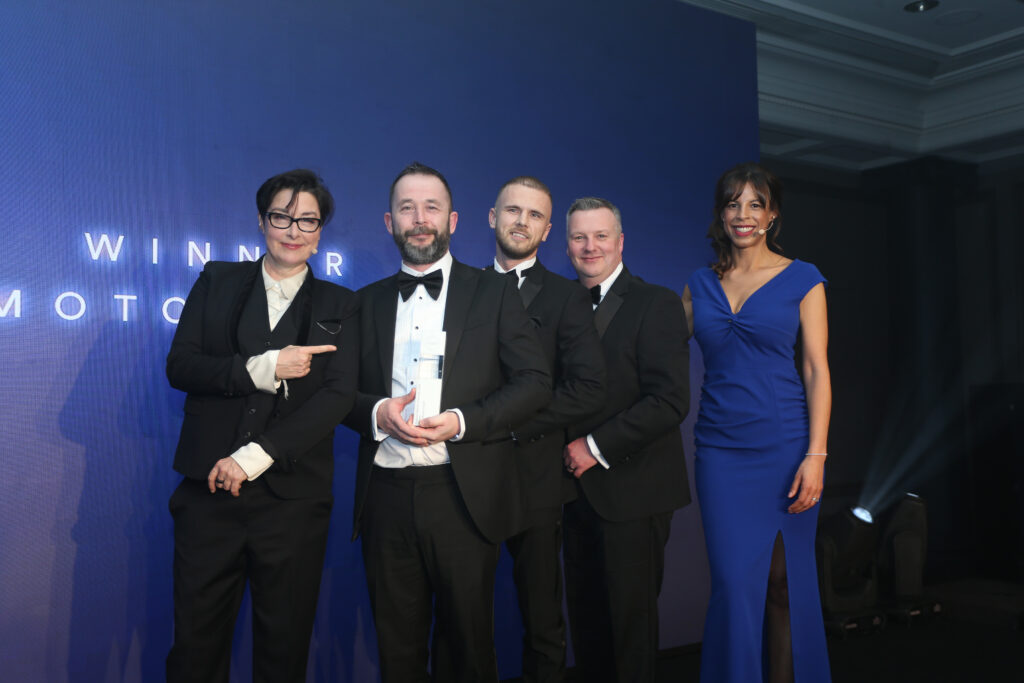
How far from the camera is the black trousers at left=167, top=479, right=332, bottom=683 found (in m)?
2.27

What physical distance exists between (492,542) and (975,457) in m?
5.67

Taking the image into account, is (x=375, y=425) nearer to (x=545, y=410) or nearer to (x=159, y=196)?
(x=545, y=410)

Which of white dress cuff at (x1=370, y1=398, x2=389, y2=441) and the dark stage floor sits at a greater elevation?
white dress cuff at (x1=370, y1=398, x2=389, y2=441)

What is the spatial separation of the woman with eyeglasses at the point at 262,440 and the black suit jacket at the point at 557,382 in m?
0.61

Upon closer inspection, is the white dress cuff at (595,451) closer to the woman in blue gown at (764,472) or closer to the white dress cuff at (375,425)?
the woman in blue gown at (764,472)

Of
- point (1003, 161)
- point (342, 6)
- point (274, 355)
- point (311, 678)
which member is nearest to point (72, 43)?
point (342, 6)

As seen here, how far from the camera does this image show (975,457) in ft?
21.1

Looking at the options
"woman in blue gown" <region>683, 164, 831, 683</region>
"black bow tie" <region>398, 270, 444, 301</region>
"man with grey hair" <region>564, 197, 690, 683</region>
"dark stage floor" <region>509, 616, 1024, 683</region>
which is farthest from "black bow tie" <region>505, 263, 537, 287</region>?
"dark stage floor" <region>509, 616, 1024, 683</region>

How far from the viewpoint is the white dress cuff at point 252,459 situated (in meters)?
2.19

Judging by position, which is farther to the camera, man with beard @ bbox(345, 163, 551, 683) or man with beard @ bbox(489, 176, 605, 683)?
man with beard @ bbox(489, 176, 605, 683)

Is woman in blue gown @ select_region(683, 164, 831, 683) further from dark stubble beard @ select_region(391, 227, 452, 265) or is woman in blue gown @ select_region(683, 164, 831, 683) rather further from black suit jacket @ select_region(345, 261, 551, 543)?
dark stubble beard @ select_region(391, 227, 452, 265)

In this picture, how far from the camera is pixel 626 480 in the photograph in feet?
8.70

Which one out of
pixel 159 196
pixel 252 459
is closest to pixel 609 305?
pixel 252 459

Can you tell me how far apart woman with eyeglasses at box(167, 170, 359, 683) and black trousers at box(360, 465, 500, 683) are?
24 centimetres
